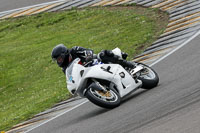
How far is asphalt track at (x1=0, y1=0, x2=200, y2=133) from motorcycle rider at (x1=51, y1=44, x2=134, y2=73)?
0.89m

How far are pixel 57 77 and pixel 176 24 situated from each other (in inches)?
170

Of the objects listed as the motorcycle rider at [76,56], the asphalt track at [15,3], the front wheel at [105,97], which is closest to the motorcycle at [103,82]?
the front wheel at [105,97]

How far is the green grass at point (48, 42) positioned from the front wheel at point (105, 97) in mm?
3823

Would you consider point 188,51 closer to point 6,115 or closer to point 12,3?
point 6,115

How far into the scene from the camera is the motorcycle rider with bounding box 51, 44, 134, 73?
10750 millimetres

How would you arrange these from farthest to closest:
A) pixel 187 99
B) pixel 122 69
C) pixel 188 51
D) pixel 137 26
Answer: pixel 137 26
pixel 188 51
pixel 122 69
pixel 187 99

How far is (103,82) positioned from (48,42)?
1154 cm

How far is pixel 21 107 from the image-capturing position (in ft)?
50.4

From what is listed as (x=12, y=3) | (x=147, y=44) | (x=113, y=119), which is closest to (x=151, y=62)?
(x=147, y=44)

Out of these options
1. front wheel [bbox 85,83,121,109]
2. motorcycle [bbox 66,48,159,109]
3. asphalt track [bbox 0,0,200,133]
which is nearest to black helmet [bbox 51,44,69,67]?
motorcycle [bbox 66,48,159,109]

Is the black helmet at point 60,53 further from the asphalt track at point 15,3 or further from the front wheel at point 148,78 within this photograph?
the asphalt track at point 15,3

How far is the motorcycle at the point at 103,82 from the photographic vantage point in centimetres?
1027

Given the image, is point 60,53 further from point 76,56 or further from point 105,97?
point 105,97

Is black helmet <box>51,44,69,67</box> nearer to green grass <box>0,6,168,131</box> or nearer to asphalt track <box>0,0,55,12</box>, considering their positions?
green grass <box>0,6,168,131</box>
